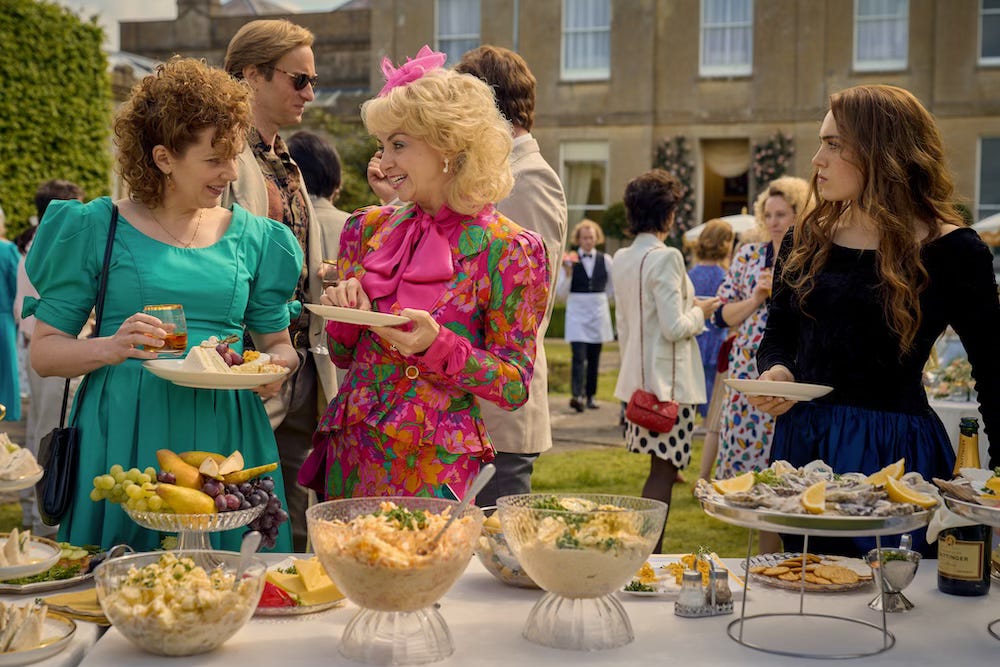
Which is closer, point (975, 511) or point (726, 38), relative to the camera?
point (975, 511)

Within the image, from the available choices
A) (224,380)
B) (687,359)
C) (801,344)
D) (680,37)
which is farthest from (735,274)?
(680,37)

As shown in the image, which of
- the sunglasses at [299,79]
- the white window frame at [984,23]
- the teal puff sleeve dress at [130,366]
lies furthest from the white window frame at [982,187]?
the teal puff sleeve dress at [130,366]

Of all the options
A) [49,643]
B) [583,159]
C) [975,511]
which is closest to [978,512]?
[975,511]

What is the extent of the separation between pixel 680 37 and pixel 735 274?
15.6m

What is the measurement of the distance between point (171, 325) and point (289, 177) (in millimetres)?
1368

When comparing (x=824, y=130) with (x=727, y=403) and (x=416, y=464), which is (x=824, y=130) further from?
(x=727, y=403)

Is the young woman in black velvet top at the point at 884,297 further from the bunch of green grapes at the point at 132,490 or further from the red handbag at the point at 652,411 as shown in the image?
the red handbag at the point at 652,411

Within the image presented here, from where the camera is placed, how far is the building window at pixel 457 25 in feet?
69.6

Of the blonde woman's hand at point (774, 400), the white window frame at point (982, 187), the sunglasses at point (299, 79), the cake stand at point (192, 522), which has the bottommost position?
the cake stand at point (192, 522)

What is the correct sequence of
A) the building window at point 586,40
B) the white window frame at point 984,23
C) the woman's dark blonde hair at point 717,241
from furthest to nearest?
the building window at point 586,40
the white window frame at point 984,23
the woman's dark blonde hair at point 717,241

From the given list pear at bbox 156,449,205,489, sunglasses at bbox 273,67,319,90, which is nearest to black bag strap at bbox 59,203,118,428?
pear at bbox 156,449,205,489

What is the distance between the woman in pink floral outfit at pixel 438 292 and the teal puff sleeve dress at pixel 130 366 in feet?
0.95

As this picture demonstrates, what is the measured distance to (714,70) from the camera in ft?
65.5

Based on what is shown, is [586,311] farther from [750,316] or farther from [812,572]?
[812,572]
